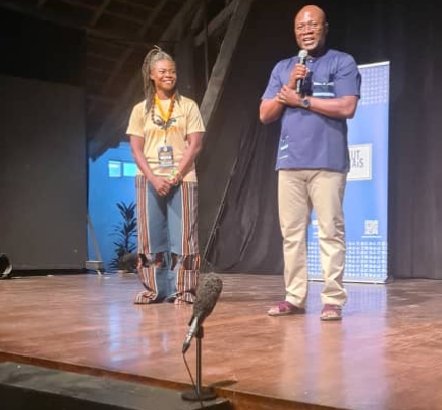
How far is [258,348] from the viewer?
6.08 ft

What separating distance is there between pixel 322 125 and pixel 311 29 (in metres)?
0.36

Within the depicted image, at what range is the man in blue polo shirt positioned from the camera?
8.18 feet

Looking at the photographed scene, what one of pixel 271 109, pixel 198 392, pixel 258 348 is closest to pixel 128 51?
pixel 271 109

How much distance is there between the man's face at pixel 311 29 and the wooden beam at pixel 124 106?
4481mm

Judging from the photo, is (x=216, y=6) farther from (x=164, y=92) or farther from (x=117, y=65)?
(x=164, y=92)

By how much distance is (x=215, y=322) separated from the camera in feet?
7.86

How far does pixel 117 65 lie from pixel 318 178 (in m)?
5.46

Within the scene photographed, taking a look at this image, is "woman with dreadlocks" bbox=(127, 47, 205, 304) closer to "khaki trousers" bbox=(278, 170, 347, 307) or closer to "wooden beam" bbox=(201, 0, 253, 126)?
"khaki trousers" bbox=(278, 170, 347, 307)

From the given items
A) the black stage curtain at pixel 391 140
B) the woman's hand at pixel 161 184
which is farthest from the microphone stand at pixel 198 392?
the black stage curtain at pixel 391 140

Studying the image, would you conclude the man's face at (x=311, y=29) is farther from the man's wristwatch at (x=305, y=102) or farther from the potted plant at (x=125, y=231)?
the potted plant at (x=125, y=231)

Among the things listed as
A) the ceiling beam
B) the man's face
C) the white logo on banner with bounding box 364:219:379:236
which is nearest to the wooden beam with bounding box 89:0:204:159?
the ceiling beam

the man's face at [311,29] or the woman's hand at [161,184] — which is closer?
the man's face at [311,29]

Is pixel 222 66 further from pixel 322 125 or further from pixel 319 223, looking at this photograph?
pixel 319 223

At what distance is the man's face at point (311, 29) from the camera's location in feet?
8.27
